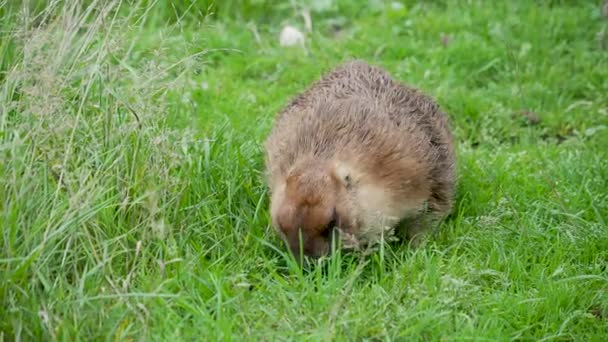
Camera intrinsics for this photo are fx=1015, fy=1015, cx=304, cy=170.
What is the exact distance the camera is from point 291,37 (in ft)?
25.4

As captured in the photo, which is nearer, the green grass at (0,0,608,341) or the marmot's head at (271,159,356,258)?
the green grass at (0,0,608,341)

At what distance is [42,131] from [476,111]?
11.2ft

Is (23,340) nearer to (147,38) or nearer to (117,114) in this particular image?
(117,114)

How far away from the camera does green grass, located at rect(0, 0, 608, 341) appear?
399cm

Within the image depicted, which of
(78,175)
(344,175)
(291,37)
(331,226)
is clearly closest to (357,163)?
(344,175)

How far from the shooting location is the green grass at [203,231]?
3992 millimetres

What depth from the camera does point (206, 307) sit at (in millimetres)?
4180

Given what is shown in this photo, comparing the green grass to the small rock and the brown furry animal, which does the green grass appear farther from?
the small rock

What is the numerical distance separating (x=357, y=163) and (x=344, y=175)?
0.16 metres

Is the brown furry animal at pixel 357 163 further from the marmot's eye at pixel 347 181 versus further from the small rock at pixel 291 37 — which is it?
the small rock at pixel 291 37

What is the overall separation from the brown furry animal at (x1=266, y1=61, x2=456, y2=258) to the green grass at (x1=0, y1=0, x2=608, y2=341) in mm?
150

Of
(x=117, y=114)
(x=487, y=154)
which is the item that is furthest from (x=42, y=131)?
(x=487, y=154)

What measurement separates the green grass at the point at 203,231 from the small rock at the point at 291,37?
131 cm

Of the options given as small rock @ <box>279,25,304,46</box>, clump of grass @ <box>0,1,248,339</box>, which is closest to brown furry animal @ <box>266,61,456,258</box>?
clump of grass @ <box>0,1,248,339</box>
